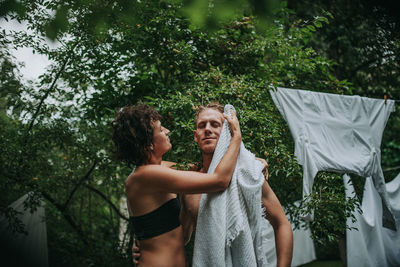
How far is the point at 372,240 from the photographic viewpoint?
14.3 feet

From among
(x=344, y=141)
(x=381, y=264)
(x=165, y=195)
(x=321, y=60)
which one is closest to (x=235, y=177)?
(x=165, y=195)

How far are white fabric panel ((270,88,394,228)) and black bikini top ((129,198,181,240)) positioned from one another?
4.37ft

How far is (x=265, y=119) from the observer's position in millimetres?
2641

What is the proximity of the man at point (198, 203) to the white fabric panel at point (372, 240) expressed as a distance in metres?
2.91

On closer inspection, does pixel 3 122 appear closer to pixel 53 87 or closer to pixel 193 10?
pixel 53 87

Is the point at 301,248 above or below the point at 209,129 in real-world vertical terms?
below

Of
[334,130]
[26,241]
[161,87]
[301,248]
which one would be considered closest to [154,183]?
[161,87]

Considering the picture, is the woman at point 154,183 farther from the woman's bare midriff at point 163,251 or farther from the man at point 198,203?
the man at point 198,203

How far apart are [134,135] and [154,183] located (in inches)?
13.0

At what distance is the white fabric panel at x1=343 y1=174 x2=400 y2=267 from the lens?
4.23 m

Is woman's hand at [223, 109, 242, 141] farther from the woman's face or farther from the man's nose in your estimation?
the woman's face

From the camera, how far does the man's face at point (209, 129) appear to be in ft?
6.77

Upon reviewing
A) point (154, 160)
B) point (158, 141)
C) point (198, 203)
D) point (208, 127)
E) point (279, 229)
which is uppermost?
point (208, 127)

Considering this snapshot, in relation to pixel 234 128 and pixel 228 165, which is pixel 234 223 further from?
pixel 234 128
